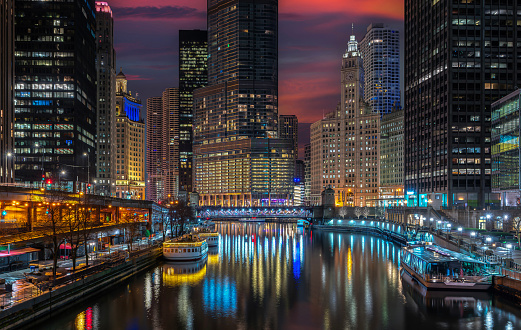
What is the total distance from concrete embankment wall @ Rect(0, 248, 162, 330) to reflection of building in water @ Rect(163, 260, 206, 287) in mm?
5720

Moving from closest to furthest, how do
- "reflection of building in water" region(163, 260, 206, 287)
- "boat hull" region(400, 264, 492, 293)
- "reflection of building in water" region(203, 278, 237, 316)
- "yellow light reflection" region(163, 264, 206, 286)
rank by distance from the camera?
"reflection of building in water" region(203, 278, 237, 316) → "boat hull" region(400, 264, 492, 293) → "yellow light reflection" region(163, 264, 206, 286) → "reflection of building in water" region(163, 260, 206, 287)

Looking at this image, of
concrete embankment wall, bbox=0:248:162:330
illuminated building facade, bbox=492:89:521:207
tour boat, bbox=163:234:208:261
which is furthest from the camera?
illuminated building facade, bbox=492:89:521:207

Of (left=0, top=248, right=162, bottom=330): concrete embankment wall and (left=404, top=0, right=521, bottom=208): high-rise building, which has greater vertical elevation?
(left=404, top=0, right=521, bottom=208): high-rise building

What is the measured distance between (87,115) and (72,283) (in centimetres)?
14727

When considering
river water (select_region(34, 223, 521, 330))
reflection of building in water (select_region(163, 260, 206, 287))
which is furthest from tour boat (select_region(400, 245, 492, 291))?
reflection of building in water (select_region(163, 260, 206, 287))

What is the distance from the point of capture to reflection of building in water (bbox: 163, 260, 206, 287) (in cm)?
8019

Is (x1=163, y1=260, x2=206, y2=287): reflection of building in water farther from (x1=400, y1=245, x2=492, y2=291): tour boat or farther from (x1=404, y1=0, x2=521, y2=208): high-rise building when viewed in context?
(x1=404, y1=0, x2=521, y2=208): high-rise building

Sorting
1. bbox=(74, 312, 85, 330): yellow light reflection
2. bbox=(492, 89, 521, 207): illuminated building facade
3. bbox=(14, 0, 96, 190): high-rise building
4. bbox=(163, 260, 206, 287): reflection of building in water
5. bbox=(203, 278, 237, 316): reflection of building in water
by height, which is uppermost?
bbox=(14, 0, 96, 190): high-rise building

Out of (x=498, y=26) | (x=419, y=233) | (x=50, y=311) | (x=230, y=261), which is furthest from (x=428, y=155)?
(x=50, y=311)

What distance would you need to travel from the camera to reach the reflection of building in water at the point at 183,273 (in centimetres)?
8019

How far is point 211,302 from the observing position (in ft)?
214

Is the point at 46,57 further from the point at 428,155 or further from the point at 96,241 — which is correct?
the point at 428,155

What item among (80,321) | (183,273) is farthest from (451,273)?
(80,321)

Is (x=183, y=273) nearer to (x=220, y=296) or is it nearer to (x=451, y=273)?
(x=220, y=296)
